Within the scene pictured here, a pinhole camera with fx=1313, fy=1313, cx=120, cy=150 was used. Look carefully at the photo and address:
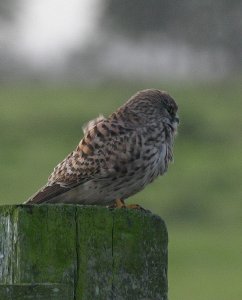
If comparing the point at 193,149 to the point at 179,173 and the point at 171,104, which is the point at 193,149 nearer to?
the point at 179,173

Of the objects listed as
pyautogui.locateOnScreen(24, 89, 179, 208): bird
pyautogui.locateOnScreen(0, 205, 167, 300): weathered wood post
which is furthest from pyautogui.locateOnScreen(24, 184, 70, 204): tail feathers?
pyautogui.locateOnScreen(0, 205, 167, 300): weathered wood post

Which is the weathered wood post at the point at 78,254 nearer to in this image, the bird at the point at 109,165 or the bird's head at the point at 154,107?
the bird at the point at 109,165

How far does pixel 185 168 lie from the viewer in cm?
3130

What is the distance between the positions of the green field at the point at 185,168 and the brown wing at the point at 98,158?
49.7 feet

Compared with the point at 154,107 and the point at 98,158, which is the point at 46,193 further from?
the point at 154,107

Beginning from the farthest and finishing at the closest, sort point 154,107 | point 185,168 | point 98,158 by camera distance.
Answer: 1. point 185,168
2. point 154,107
3. point 98,158

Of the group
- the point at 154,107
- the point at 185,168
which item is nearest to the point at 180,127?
the point at 185,168

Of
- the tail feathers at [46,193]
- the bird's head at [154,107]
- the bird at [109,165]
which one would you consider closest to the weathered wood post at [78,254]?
the tail feathers at [46,193]

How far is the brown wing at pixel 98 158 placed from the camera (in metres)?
7.72

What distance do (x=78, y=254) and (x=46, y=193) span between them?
10.7ft

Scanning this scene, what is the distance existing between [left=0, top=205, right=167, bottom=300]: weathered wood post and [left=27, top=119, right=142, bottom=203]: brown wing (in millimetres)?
3393

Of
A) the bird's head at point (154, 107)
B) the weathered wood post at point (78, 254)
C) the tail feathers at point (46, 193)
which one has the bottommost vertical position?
the weathered wood post at point (78, 254)

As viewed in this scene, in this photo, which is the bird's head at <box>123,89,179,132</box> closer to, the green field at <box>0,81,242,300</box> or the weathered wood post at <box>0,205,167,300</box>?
the weathered wood post at <box>0,205,167,300</box>

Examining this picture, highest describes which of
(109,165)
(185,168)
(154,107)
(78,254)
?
(185,168)
